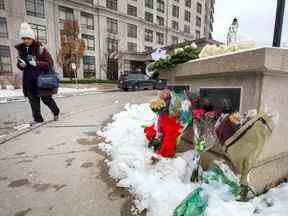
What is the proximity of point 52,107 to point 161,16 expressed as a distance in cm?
3285

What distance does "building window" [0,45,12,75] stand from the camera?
65.0 ft

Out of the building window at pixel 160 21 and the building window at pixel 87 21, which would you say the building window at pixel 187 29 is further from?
the building window at pixel 87 21

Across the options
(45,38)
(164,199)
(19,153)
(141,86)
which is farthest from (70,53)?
(164,199)

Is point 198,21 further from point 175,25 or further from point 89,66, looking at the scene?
point 89,66

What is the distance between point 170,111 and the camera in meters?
2.20

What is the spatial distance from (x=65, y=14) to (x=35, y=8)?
11.0 feet

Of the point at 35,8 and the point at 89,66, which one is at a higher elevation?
the point at 35,8

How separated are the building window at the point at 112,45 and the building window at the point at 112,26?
52.4 inches

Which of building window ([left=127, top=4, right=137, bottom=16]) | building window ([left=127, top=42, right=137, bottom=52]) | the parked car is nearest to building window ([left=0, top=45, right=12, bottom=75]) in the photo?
the parked car

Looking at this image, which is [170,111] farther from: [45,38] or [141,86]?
[45,38]

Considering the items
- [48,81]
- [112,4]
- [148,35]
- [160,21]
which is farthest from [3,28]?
[160,21]

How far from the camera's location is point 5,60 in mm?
20078

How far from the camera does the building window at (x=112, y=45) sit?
87.0 feet

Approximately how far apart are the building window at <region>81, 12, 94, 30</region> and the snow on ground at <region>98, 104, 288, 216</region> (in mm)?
26122
